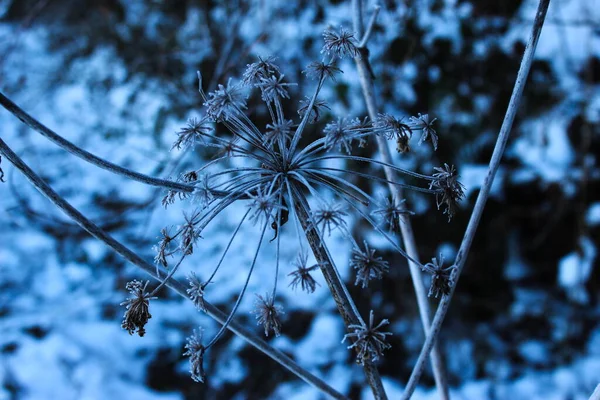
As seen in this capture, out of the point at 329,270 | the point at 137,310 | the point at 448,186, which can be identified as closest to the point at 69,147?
the point at 137,310

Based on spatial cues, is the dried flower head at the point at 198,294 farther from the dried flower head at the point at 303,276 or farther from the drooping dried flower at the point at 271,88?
the drooping dried flower at the point at 271,88

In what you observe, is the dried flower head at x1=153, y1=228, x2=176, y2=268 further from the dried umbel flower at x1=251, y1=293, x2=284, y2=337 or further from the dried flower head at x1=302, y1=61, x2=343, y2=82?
the dried flower head at x1=302, y1=61, x2=343, y2=82

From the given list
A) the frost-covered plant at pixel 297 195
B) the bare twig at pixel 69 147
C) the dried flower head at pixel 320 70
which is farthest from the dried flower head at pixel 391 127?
the bare twig at pixel 69 147

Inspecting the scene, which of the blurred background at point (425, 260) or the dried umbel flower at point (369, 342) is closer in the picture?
the dried umbel flower at point (369, 342)

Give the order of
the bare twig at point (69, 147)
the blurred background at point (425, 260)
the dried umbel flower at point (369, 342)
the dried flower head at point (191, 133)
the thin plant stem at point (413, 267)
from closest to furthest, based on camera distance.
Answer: the bare twig at point (69, 147) < the dried umbel flower at point (369, 342) < the dried flower head at point (191, 133) < the thin plant stem at point (413, 267) < the blurred background at point (425, 260)

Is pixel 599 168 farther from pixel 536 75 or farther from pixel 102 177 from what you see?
pixel 102 177

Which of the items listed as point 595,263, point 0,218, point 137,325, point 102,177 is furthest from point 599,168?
point 0,218

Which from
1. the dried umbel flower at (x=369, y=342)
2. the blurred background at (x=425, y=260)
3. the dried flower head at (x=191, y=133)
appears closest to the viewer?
the dried umbel flower at (x=369, y=342)

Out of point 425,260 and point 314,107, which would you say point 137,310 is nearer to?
point 314,107
